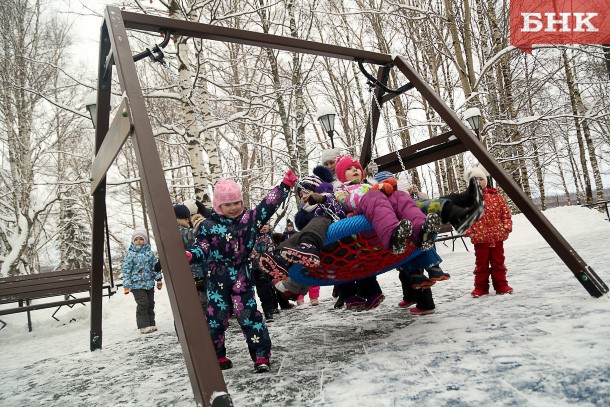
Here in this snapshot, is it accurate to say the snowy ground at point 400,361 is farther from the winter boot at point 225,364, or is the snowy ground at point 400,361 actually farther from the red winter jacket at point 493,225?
the red winter jacket at point 493,225

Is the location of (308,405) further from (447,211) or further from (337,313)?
(337,313)

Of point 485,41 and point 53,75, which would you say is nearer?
point 485,41

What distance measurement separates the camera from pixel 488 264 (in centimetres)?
396

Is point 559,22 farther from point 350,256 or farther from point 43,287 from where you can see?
point 43,287

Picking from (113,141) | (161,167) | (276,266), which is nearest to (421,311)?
(276,266)

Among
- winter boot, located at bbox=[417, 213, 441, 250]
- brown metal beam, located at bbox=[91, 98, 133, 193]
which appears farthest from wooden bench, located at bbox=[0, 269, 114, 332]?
winter boot, located at bbox=[417, 213, 441, 250]

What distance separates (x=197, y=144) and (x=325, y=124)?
102 inches

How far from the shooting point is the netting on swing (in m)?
2.51

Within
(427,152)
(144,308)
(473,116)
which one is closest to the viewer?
(427,152)

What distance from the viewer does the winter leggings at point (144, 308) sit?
568 centimetres

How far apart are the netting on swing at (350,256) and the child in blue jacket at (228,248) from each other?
1.39 feet

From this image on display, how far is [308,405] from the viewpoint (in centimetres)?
182

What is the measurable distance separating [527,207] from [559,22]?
33.3 feet

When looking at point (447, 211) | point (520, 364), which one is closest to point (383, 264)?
point (447, 211)
